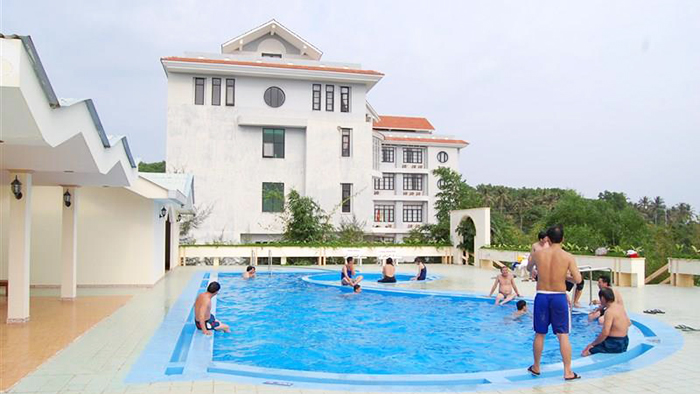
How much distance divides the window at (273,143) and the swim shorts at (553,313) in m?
26.3

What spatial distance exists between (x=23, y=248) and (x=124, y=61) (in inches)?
835

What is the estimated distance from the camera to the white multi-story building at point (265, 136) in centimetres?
3020

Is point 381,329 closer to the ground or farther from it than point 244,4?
closer to the ground

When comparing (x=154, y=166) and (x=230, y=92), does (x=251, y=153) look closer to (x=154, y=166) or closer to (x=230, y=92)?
(x=230, y=92)

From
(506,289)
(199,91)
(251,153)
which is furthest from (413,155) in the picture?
(506,289)

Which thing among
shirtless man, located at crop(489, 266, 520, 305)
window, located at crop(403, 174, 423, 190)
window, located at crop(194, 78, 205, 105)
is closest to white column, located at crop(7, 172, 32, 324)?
shirtless man, located at crop(489, 266, 520, 305)

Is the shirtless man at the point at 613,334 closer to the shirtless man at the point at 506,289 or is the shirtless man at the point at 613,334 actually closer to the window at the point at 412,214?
the shirtless man at the point at 506,289

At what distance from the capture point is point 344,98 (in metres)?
32.1

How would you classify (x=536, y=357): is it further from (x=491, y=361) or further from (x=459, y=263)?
(x=459, y=263)

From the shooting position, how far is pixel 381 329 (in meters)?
10.5

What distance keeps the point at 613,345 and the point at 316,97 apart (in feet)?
85.7

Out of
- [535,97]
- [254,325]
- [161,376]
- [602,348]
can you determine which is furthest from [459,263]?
[161,376]

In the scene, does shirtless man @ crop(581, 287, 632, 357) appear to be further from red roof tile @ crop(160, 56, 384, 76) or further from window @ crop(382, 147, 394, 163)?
window @ crop(382, 147, 394, 163)

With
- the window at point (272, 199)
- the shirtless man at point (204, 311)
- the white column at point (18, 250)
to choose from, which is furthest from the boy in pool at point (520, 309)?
the window at point (272, 199)
